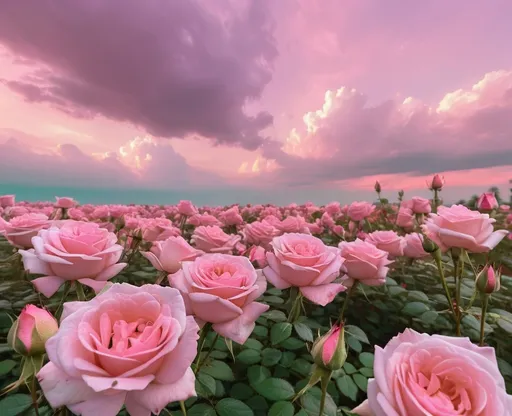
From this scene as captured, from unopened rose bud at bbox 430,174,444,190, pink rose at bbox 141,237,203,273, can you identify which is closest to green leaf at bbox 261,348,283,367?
pink rose at bbox 141,237,203,273

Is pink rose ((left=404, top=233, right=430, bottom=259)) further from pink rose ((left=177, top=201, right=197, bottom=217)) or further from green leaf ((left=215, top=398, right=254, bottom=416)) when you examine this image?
pink rose ((left=177, top=201, right=197, bottom=217))

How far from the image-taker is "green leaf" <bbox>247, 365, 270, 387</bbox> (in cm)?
142

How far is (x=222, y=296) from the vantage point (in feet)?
3.96

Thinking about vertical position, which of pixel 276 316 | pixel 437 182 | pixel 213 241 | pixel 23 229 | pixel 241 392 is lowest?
pixel 241 392

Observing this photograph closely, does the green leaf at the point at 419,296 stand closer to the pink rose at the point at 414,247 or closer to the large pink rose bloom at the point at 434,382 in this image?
the pink rose at the point at 414,247

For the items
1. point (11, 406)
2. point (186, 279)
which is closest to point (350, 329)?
point (186, 279)

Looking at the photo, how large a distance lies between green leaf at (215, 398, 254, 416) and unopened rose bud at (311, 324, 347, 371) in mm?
457

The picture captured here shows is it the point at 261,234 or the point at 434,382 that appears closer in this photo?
the point at 434,382

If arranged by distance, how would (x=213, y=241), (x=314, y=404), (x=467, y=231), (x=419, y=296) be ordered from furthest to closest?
(x=213, y=241) < (x=419, y=296) < (x=467, y=231) < (x=314, y=404)

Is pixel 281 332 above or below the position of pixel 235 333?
below

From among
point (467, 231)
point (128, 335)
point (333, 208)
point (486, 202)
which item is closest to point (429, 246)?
point (467, 231)

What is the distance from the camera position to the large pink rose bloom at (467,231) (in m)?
1.80

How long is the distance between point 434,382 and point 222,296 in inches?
26.9

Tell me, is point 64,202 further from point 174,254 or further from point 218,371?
point 218,371
